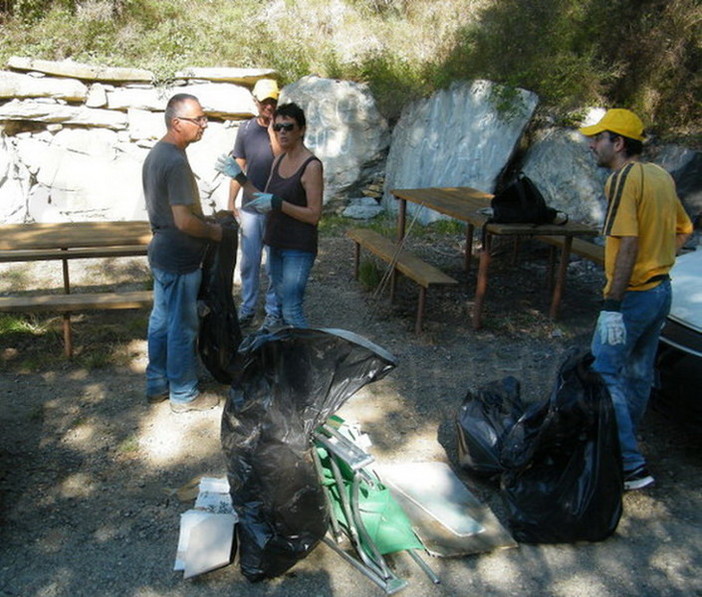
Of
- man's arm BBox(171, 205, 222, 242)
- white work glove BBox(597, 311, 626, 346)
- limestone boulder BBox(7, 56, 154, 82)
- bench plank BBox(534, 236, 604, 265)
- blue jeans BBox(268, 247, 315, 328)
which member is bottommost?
bench plank BBox(534, 236, 604, 265)

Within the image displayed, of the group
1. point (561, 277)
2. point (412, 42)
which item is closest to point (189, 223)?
point (561, 277)

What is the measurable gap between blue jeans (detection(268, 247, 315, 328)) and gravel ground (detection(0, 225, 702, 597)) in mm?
681

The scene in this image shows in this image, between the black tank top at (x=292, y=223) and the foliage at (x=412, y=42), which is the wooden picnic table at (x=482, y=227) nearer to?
the black tank top at (x=292, y=223)

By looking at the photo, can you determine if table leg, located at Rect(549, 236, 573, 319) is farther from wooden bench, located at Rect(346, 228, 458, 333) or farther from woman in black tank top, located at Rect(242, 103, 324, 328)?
woman in black tank top, located at Rect(242, 103, 324, 328)

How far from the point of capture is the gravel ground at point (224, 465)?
2850mm

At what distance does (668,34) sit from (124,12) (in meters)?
7.29

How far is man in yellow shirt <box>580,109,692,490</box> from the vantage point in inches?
125

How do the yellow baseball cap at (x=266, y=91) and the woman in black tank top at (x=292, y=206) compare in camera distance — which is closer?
the woman in black tank top at (x=292, y=206)

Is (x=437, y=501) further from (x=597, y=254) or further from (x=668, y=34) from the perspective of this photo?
(x=668, y=34)

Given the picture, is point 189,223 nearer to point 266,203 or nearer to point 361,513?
point 266,203

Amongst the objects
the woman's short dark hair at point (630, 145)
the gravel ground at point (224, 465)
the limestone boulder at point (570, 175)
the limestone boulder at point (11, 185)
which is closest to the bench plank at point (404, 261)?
→ the gravel ground at point (224, 465)

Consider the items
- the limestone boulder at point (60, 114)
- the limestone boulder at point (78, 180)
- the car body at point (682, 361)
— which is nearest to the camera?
the car body at point (682, 361)

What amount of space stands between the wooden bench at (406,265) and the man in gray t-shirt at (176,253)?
1.89m

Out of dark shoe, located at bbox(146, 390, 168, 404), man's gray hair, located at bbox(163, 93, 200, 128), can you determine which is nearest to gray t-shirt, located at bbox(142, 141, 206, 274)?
man's gray hair, located at bbox(163, 93, 200, 128)
